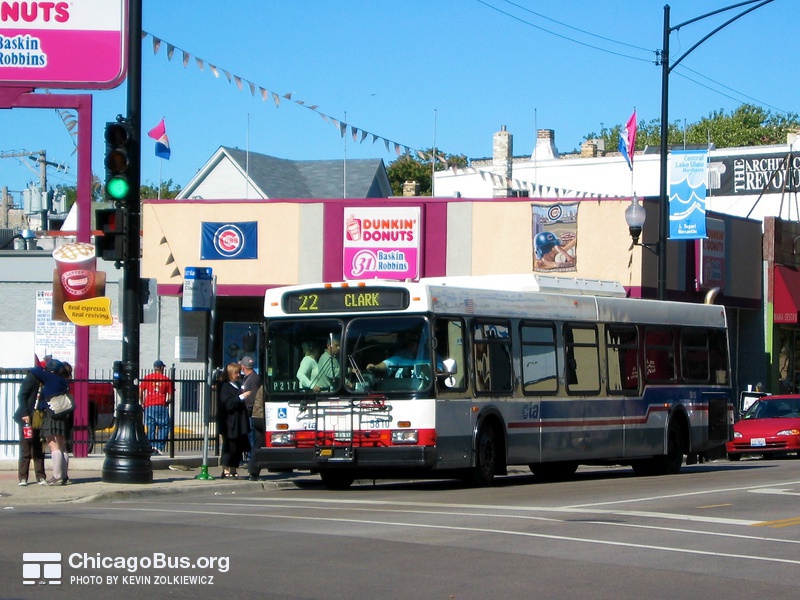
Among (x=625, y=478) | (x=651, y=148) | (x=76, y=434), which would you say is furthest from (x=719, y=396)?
(x=651, y=148)

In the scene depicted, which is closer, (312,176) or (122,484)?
(122,484)

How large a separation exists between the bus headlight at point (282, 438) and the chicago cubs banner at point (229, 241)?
15080 millimetres

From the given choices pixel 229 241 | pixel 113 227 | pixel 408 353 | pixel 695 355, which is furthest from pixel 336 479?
pixel 229 241

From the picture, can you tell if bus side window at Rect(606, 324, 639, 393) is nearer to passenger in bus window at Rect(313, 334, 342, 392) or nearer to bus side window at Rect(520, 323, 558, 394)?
bus side window at Rect(520, 323, 558, 394)

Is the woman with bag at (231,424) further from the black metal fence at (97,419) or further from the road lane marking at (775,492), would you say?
the road lane marking at (775,492)

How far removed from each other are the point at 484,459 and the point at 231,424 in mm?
4057

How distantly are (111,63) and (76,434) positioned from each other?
20.1 ft

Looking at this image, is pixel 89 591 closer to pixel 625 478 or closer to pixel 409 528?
pixel 409 528

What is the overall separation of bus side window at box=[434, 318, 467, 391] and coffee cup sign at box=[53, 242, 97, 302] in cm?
661

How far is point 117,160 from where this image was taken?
16.2m

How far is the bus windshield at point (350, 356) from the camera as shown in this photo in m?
16.4

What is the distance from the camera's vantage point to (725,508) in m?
14.3

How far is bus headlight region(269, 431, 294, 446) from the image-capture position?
1700 centimetres

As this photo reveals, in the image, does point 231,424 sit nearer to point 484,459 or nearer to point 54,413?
point 54,413
